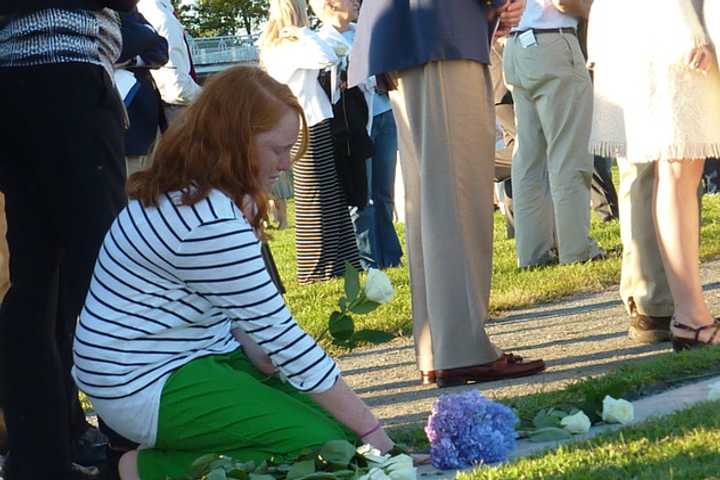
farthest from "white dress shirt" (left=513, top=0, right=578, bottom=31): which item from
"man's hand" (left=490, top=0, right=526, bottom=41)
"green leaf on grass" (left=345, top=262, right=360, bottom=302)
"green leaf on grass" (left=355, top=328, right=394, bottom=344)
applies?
"green leaf on grass" (left=355, top=328, right=394, bottom=344)

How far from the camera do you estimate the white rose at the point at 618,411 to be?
405cm

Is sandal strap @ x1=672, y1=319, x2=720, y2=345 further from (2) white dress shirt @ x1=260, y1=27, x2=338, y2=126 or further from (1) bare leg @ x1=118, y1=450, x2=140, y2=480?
(2) white dress shirt @ x1=260, y1=27, x2=338, y2=126

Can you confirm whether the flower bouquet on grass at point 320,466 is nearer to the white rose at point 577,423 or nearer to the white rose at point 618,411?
the white rose at point 577,423

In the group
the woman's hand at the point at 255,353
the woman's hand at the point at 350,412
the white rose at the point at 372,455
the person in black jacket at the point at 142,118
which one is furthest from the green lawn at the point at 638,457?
the person in black jacket at the point at 142,118

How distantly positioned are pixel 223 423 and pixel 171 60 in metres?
4.07

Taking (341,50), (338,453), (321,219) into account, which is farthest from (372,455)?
(321,219)

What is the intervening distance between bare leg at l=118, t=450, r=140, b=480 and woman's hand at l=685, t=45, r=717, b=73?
268 centimetres

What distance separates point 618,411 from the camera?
405 centimetres

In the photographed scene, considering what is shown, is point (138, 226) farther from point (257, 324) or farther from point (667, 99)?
point (667, 99)

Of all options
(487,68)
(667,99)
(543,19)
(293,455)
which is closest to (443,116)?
(487,68)

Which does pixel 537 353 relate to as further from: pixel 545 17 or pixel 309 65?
pixel 309 65

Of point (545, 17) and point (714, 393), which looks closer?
point (714, 393)

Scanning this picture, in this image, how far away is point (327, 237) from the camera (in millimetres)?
9617

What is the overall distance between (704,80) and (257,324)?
2.51 meters
